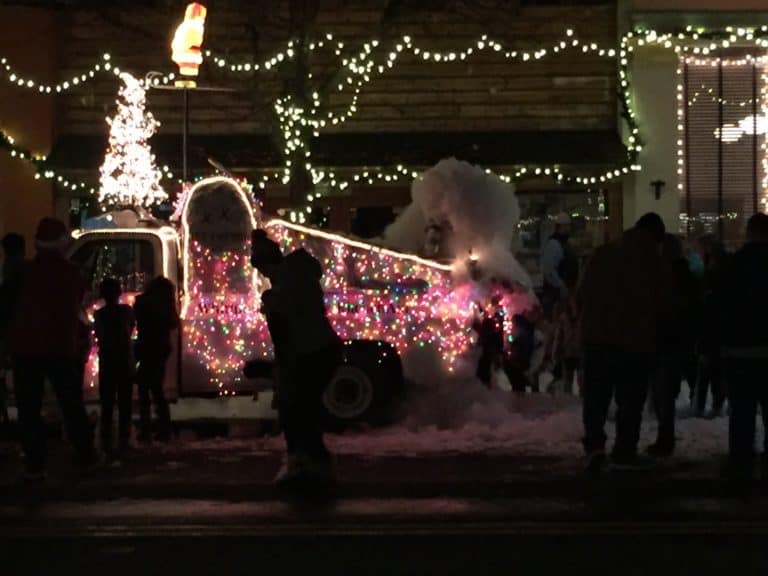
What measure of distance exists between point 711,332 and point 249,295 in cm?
414

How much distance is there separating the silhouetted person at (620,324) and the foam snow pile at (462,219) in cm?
309

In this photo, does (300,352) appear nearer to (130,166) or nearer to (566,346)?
(566,346)

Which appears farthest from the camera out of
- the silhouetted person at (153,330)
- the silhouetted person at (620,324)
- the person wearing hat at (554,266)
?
the person wearing hat at (554,266)

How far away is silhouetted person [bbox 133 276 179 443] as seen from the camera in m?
11.9

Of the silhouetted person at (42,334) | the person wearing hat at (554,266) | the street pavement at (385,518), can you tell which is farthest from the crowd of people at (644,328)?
the person wearing hat at (554,266)

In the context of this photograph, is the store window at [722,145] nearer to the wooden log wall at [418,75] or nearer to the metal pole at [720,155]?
the metal pole at [720,155]

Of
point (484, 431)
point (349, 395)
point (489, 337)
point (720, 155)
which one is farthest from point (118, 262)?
point (720, 155)

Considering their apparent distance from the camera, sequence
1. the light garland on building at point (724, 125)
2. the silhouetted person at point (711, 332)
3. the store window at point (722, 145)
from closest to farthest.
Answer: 1. the silhouetted person at point (711, 332)
2. the light garland on building at point (724, 125)
3. the store window at point (722, 145)

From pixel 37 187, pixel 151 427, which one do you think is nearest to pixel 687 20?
pixel 37 187

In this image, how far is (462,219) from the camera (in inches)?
541

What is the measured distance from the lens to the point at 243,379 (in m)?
12.7

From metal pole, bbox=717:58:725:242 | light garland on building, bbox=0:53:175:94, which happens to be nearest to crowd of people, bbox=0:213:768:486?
light garland on building, bbox=0:53:175:94

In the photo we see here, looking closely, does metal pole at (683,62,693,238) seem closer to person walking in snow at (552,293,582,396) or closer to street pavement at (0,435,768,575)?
person walking in snow at (552,293,582,396)

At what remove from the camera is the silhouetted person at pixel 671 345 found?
1116 centimetres
